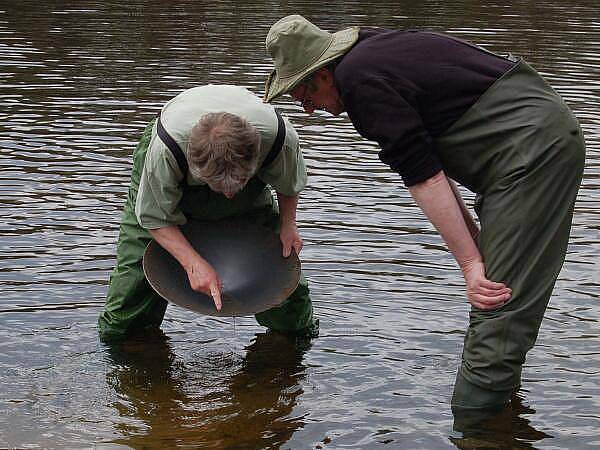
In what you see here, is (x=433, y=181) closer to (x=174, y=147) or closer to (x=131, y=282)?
(x=174, y=147)

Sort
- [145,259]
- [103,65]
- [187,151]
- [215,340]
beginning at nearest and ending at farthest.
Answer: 1. [187,151]
2. [145,259]
3. [215,340]
4. [103,65]

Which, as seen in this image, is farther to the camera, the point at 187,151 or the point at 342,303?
the point at 342,303

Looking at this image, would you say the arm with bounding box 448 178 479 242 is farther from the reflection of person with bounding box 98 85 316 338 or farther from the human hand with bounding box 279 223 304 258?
the human hand with bounding box 279 223 304 258

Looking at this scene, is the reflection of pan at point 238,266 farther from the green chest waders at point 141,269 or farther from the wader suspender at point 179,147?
the wader suspender at point 179,147

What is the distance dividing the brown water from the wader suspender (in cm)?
128

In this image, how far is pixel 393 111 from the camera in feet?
15.4

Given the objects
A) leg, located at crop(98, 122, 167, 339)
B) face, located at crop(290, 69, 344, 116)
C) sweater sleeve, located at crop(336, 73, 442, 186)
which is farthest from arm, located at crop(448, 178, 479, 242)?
leg, located at crop(98, 122, 167, 339)

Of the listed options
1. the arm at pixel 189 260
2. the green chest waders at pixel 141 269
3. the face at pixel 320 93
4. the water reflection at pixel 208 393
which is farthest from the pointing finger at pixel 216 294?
the face at pixel 320 93

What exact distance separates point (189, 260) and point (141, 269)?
65 cm

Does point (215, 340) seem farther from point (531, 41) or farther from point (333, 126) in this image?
point (531, 41)

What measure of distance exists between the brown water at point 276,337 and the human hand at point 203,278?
653 mm

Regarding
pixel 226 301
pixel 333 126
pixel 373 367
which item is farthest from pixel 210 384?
pixel 333 126

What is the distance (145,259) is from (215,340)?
3.71 ft

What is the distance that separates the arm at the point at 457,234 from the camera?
15.8 feet
